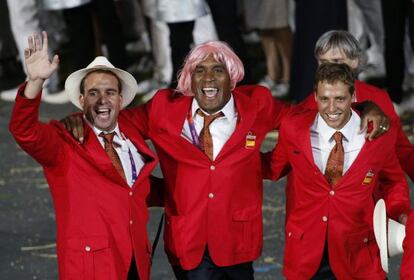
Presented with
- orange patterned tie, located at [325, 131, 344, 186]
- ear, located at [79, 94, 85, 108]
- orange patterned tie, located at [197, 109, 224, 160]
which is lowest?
orange patterned tie, located at [325, 131, 344, 186]

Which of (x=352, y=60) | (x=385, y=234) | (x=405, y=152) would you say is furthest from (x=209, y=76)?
(x=385, y=234)

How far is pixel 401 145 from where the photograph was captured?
6.95 metres

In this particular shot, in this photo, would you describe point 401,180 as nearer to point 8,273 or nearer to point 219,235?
point 219,235

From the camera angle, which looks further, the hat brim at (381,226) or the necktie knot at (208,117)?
the necktie knot at (208,117)

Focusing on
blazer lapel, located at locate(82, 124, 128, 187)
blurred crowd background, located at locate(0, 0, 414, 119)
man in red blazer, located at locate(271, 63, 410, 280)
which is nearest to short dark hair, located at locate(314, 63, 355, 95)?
man in red blazer, located at locate(271, 63, 410, 280)

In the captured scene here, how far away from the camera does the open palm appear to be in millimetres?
6199

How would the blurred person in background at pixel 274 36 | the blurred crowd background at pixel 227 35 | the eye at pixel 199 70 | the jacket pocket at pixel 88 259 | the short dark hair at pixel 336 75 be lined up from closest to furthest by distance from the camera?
the jacket pocket at pixel 88 259 → the short dark hair at pixel 336 75 → the eye at pixel 199 70 → the blurred crowd background at pixel 227 35 → the blurred person in background at pixel 274 36

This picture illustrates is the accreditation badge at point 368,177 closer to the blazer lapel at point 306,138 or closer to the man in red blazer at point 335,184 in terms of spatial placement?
the man in red blazer at point 335,184

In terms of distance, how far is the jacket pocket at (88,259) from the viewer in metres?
6.44

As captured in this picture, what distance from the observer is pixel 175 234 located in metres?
6.82

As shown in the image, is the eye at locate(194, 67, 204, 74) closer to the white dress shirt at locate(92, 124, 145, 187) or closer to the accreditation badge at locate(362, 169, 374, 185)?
the white dress shirt at locate(92, 124, 145, 187)

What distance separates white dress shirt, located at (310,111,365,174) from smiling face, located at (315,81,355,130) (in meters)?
0.04

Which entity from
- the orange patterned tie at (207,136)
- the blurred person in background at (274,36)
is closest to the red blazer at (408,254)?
the orange patterned tie at (207,136)

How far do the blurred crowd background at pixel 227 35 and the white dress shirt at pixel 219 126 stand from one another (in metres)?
3.86
